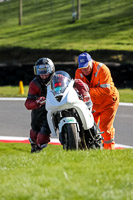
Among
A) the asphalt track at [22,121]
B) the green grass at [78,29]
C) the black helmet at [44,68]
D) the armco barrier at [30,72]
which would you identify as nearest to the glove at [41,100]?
the black helmet at [44,68]

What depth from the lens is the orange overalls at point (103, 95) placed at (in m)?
8.52

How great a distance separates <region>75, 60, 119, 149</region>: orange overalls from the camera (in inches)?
335

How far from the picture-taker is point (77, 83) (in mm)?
7359

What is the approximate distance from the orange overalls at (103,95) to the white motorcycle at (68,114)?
52.6 inches

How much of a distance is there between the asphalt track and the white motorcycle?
3.95 m

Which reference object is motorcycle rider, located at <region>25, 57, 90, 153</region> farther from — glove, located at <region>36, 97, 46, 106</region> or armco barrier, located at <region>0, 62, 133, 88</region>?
armco barrier, located at <region>0, 62, 133, 88</region>

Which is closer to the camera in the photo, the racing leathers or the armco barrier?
the racing leathers

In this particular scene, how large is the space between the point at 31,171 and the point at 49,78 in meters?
2.64

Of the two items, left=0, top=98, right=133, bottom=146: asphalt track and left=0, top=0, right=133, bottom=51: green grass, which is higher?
left=0, top=0, right=133, bottom=51: green grass

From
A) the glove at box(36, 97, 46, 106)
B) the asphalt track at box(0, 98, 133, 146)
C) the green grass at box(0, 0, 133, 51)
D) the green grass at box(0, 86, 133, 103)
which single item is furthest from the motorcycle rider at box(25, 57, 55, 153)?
the green grass at box(0, 0, 133, 51)

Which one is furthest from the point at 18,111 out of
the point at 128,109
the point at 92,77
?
the point at 92,77

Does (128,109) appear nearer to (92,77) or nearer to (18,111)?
(18,111)

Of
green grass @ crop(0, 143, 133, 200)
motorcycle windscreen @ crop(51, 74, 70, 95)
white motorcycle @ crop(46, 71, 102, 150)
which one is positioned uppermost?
motorcycle windscreen @ crop(51, 74, 70, 95)

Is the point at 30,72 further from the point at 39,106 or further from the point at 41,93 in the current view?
the point at 39,106
